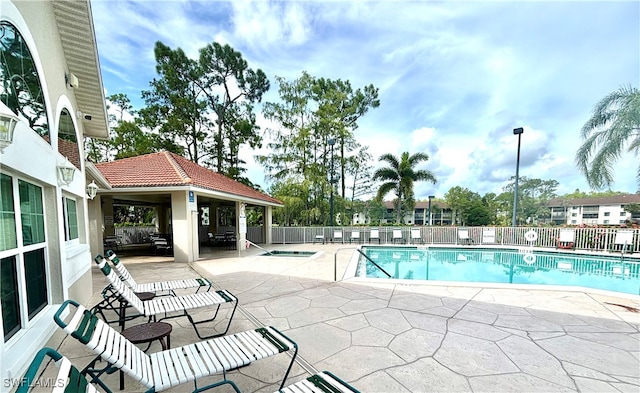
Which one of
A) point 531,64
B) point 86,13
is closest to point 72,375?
point 86,13

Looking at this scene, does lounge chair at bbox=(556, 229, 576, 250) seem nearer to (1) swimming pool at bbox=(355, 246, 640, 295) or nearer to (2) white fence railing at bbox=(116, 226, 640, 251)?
(2) white fence railing at bbox=(116, 226, 640, 251)

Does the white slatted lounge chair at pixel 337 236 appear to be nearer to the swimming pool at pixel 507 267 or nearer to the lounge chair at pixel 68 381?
the swimming pool at pixel 507 267

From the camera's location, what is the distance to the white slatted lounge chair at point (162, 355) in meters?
1.85

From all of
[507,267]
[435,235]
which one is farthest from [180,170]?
[435,235]

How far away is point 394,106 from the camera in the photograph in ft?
60.1

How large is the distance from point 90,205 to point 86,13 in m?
7.50

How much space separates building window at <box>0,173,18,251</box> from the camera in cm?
235

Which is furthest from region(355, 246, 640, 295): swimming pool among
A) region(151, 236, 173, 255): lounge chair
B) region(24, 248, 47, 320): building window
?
region(151, 236, 173, 255): lounge chair

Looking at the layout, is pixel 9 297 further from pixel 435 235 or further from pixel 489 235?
pixel 489 235

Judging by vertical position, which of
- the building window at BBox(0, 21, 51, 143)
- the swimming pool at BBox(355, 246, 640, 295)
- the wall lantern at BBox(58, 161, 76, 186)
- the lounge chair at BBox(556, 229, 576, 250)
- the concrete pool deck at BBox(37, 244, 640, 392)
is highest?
the building window at BBox(0, 21, 51, 143)

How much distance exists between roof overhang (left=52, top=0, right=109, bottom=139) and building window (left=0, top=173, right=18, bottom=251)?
333 centimetres

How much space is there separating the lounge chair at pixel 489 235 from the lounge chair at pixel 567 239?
2.73 metres

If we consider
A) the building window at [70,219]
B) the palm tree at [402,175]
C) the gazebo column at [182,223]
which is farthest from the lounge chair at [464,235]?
the building window at [70,219]

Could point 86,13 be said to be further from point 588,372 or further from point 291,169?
point 291,169
